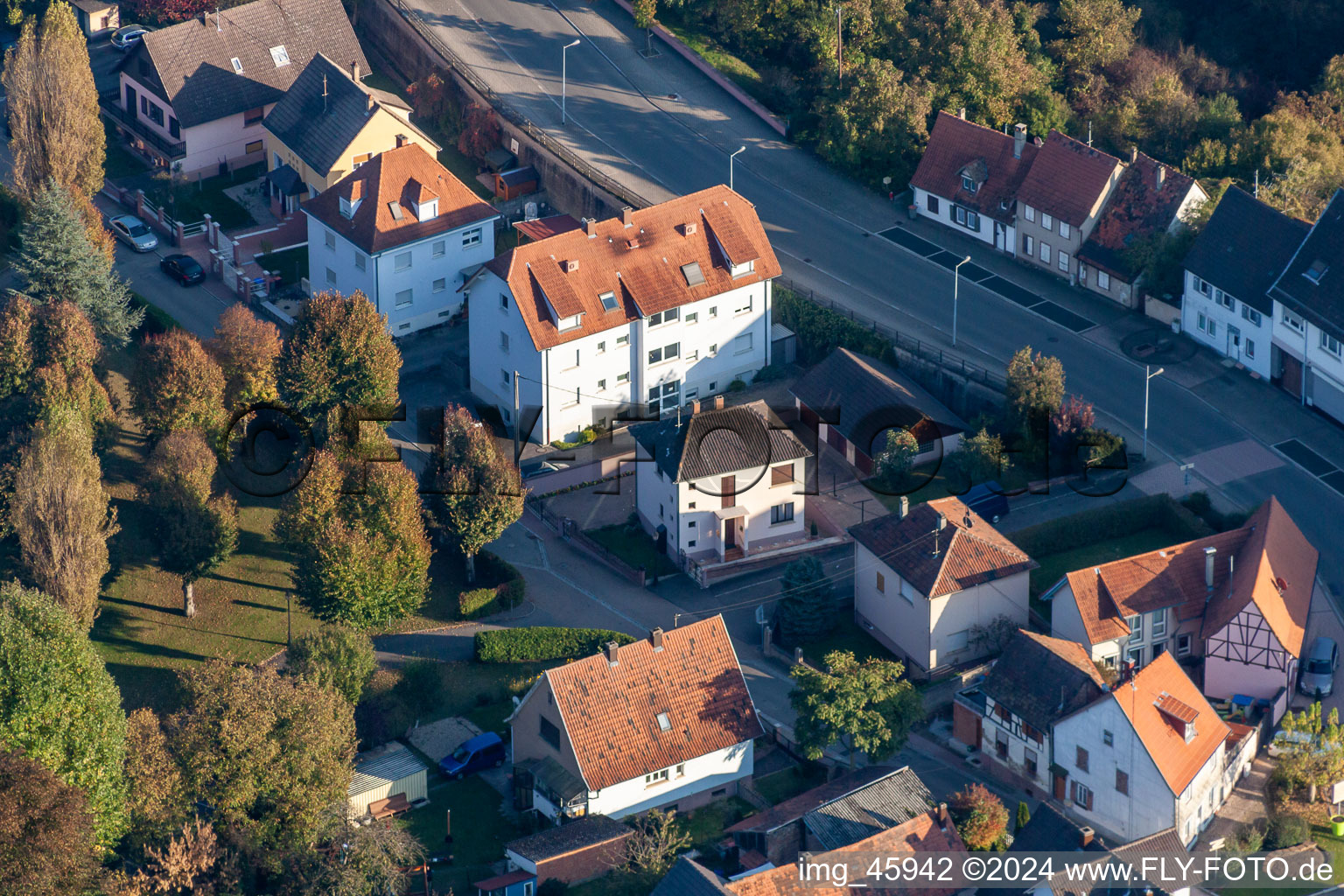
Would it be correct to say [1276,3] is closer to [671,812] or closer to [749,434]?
[749,434]

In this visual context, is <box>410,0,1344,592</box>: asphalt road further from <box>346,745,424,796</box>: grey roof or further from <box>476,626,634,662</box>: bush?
<box>346,745,424,796</box>: grey roof

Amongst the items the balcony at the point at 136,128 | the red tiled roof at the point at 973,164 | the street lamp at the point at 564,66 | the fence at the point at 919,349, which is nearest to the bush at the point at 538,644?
the fence at the point at 919,349

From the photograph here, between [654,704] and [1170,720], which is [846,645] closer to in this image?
[654,704]

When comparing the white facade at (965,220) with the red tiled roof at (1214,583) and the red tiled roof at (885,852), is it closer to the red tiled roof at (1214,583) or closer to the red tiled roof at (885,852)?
the red tiled roof at (1214,583)

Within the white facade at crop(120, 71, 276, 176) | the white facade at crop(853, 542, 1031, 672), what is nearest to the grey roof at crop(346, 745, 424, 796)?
the white facade at crop(853, 542, 1031, 672)

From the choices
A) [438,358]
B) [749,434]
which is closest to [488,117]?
[438,358]
